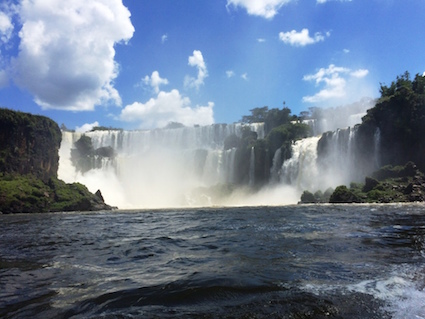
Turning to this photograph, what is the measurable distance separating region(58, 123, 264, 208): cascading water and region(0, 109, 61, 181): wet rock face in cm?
829

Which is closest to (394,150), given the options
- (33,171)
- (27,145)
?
(33,171)

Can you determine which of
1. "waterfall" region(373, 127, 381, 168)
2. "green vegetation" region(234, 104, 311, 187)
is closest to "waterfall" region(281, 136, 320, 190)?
"green vegetation" region(234, 104, 311, 187)

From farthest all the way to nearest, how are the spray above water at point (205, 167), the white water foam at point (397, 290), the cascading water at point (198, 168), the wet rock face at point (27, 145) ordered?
the wet rock face at point (27, 145) → the spray above water at point (205, 167) → the cascading water at point (198, 168) → the white water foam at point (397, 290)

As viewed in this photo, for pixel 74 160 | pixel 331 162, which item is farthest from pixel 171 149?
pixel 331 162

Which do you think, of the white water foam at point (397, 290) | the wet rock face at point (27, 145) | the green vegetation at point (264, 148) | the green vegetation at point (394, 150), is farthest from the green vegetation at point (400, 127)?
the wet rock face at point (27, 145)

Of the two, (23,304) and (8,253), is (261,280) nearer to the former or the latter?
(23,304)

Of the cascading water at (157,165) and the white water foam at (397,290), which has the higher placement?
the cascading water at (157,165)

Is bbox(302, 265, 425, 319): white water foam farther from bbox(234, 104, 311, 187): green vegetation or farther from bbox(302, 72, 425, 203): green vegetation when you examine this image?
bbox(234, 104, 311, 187): green vegetation

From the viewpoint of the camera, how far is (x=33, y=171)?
58.6 metres

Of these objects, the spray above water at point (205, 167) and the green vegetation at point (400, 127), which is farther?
the spray above water at point (205, 167)

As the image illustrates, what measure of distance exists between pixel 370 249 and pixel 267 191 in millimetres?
52259

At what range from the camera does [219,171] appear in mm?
69000

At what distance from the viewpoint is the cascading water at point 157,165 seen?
222 feet

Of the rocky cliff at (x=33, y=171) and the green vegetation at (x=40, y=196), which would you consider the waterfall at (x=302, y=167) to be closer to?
the rocky cliff at (x=33, y=171)
